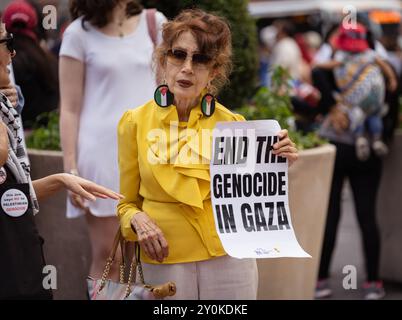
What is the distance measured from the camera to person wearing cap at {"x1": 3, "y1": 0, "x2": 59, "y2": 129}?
5512 millimetres

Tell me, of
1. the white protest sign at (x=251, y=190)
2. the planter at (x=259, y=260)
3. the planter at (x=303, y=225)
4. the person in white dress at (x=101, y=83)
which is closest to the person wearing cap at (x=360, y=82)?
the planter at (x=303, y=225)

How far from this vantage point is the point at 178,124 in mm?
3918

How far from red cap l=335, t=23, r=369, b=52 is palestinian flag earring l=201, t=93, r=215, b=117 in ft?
10.8

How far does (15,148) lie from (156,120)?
56cm

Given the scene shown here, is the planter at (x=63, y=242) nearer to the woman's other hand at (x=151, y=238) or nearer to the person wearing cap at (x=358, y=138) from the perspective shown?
the woman's other hand at (x=151, y=238)

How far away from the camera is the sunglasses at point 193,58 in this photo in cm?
388

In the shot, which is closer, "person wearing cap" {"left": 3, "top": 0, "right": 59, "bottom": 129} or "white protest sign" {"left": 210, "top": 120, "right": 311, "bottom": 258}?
"white protest sign" {"left": 210, "top": 120, "right": 311, "bottom": 258}

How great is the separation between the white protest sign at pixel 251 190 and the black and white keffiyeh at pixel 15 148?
716 millimetres

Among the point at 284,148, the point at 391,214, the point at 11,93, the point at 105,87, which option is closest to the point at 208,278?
the point at 284,148

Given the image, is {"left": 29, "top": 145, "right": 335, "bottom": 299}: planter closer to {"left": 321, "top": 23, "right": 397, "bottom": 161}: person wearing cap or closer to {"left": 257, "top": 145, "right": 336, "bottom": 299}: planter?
{"left": 257, "top": 145, "right": 336, "bottom": 299}: planter

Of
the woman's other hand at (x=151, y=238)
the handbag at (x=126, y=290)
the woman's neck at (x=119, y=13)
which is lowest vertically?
the handbag at (x=126, y=290)

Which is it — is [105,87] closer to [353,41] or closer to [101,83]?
[101,83]

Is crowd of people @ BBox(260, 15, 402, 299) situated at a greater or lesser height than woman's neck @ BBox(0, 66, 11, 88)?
lesser

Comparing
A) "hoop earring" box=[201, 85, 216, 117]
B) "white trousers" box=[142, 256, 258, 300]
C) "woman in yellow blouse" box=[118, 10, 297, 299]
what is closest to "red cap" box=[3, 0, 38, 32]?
"woman in yellow blouse" box=[118, 10, 297, 299]
